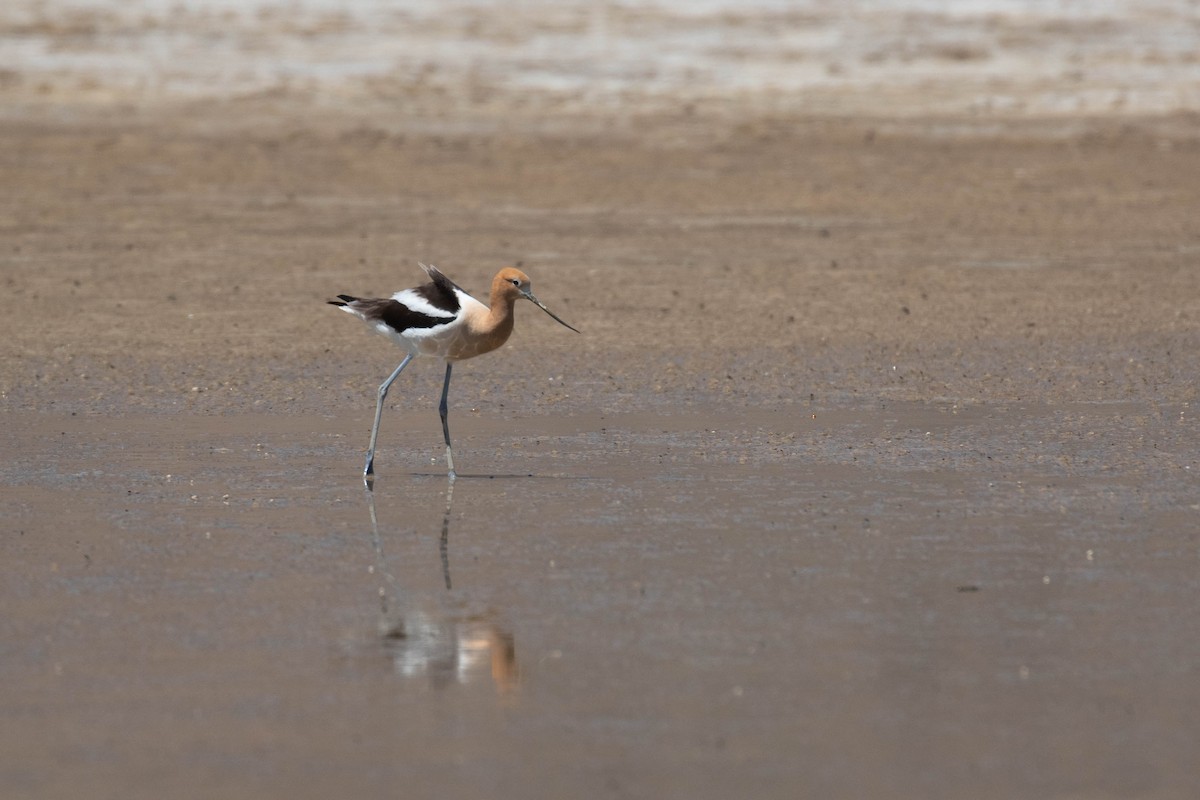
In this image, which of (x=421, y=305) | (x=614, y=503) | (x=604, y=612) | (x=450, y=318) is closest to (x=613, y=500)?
(x=614, y=503)

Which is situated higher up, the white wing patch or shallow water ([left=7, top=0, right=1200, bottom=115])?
shallow water ([left=7, top=0, right=1200, bottom=115])

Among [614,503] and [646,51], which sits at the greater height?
[646,51]

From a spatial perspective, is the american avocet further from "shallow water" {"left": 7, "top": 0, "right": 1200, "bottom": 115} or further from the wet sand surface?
"shallow water" {"left": 7, "top": 0, "right": 1200, "bottom": 115}

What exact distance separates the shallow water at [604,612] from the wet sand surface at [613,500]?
0.07ft

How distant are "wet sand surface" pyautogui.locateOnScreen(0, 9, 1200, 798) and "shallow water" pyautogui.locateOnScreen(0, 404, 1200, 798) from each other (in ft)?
0.07

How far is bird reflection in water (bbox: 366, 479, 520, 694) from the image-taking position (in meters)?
5.52

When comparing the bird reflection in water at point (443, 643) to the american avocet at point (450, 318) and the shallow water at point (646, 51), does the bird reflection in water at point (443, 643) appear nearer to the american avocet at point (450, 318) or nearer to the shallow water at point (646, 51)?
the american avocet at point (450, 318)

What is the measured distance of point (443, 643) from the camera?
5.81 m

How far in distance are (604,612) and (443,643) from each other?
1.91ft

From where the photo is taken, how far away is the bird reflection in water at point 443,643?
552cm

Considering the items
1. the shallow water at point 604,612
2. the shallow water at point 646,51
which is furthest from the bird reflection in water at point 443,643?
the shallow water at point 646,51

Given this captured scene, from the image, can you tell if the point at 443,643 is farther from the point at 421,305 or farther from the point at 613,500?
the point at 421,305

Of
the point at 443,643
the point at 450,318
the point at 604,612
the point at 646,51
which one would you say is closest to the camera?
the point at 443,643

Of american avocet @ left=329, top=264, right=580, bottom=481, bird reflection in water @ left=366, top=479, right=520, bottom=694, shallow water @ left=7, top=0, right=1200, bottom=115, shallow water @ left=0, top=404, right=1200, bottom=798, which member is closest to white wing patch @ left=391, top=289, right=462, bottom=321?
american avocet @ left=329, top=264, right=580, bottom=481
